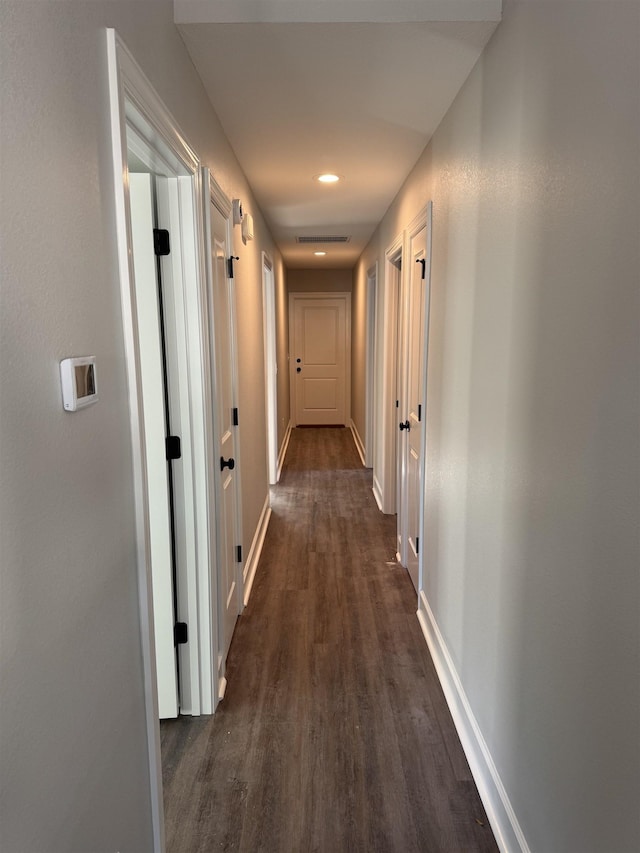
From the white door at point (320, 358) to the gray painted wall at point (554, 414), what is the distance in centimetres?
637

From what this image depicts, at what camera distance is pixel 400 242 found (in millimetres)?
3711

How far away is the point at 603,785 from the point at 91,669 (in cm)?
98

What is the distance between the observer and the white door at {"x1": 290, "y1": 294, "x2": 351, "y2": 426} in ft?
27.9

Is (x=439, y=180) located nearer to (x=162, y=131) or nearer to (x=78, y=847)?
(x=162, y=131)

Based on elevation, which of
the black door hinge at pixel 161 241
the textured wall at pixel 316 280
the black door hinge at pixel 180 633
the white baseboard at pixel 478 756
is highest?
the textured wall at pixel 316 280

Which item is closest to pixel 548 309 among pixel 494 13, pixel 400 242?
pixel 494 13

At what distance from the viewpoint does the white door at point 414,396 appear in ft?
10.1

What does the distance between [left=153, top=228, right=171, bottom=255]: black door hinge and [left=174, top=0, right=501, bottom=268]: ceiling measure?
0.58 meters

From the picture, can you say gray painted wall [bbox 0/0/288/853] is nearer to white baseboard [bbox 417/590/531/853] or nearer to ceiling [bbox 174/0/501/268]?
ceiling [bbox 174/0/501/268]

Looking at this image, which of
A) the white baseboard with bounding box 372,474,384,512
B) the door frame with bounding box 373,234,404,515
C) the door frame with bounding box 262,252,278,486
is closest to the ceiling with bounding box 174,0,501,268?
the door frame with bounding box 373,234,404,515

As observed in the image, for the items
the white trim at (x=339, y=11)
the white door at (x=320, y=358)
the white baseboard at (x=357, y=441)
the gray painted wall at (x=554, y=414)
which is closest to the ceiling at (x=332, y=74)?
the white trim at (x=339, y=11)

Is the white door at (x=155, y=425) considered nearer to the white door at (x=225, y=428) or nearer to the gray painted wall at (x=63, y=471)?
the white door at (x=225, y=428)

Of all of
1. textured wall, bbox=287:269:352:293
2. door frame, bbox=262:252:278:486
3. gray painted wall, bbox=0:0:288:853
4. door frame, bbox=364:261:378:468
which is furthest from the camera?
textured wall, bbox=287:269:352:293

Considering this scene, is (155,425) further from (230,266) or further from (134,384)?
(230,266)
